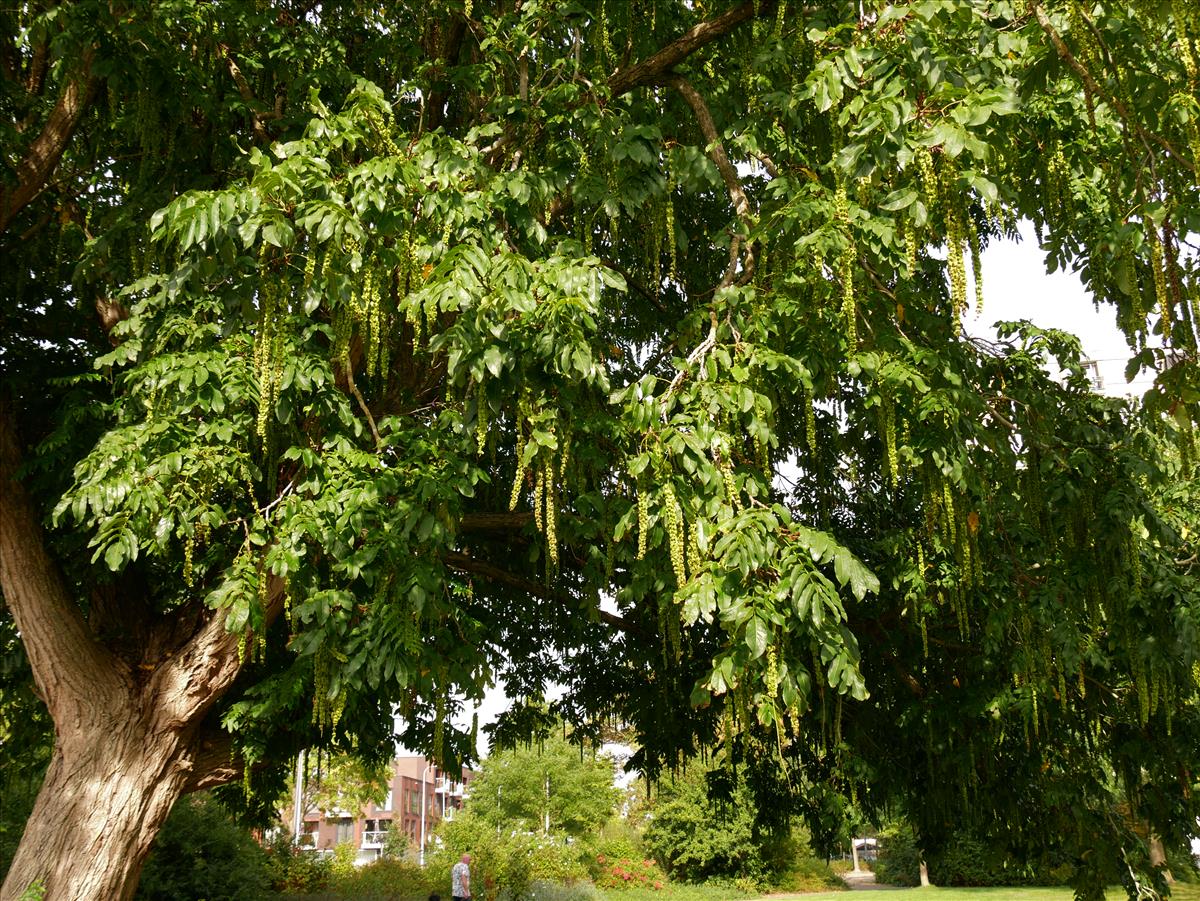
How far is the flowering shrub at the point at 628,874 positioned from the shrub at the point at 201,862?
9781 millimetres

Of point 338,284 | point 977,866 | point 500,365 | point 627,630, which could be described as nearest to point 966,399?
point 500,365

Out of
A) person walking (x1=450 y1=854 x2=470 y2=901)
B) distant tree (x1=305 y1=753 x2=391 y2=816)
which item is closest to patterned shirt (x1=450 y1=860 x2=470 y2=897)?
person walking (x1=450 y1=854 x2=470 y2=901)

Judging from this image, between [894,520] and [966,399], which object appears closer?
[966,399]

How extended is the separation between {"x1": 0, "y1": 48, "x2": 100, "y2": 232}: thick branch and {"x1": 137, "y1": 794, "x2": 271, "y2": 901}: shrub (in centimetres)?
681

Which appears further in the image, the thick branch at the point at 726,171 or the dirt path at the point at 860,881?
the dirt path at the point at 860,881

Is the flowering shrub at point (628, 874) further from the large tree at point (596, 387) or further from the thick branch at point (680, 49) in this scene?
the thick branch at point (680, 49)

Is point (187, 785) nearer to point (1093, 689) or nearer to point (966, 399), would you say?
point (966, 399)

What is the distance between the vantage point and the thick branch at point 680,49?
408 centimetres

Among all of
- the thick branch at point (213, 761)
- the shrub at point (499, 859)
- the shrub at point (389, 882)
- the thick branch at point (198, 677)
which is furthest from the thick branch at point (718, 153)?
the shrub at point (499, 859)

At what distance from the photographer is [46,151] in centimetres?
428

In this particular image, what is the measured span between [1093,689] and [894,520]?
1300mm

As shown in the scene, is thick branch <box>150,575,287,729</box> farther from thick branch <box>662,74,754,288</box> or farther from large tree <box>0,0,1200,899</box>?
thick branch <box>662,74,754,288</box>

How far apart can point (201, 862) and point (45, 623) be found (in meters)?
6.53

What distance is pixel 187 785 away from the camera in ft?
15.4
